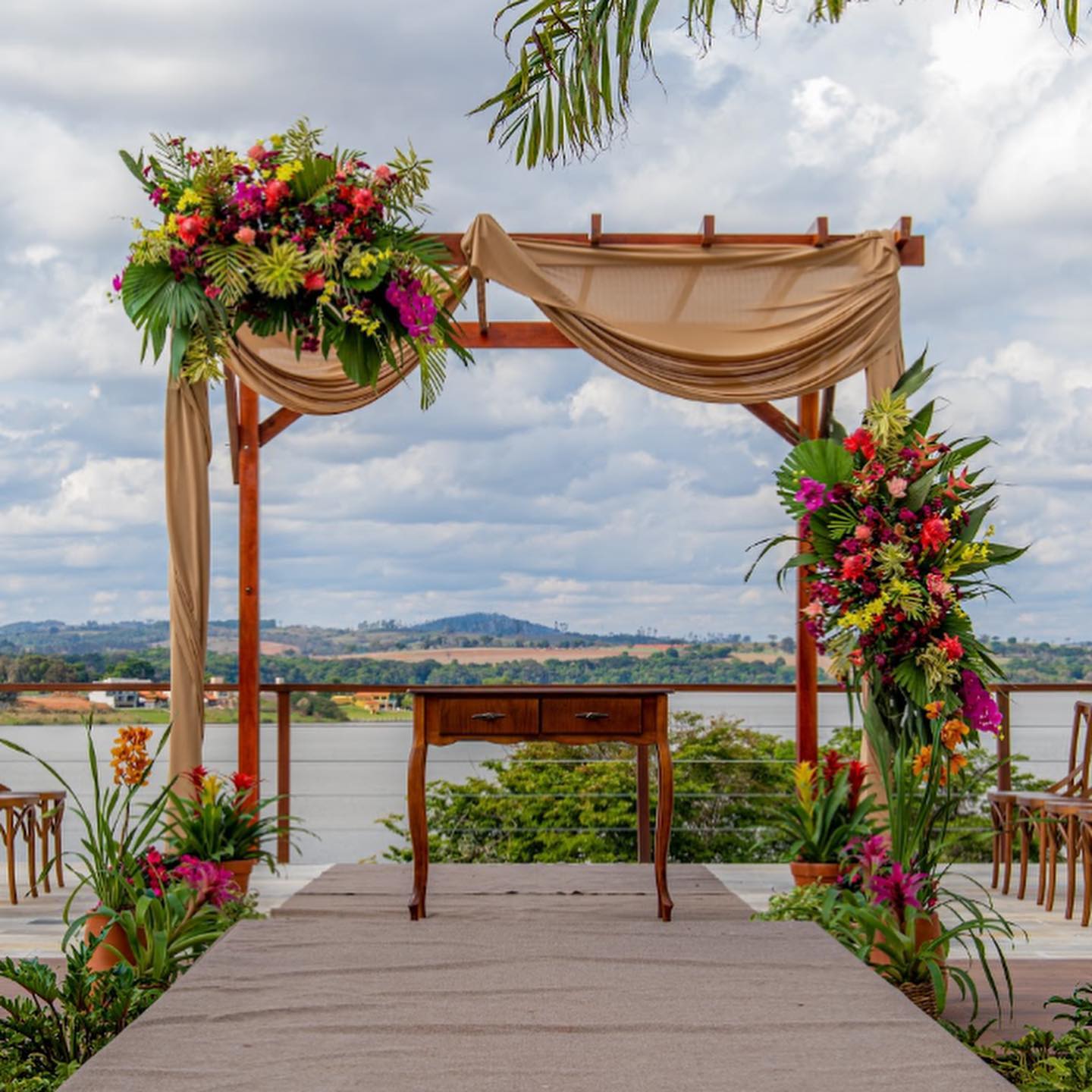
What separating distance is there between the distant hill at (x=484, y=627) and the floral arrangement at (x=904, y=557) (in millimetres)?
5239

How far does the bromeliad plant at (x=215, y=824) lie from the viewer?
4883 millimetres

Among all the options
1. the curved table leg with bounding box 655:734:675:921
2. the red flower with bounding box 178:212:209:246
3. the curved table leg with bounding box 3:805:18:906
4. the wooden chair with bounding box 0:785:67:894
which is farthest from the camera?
the wooden chair with bounding box 0:785:67:894

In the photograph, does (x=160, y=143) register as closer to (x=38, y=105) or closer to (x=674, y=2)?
(x=674, y=2)

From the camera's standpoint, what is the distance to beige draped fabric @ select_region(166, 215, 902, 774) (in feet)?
18.0

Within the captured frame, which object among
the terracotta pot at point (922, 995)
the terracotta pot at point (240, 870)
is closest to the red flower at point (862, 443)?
the terracotta pot at point (922, 995)

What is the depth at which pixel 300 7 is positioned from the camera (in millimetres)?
6410

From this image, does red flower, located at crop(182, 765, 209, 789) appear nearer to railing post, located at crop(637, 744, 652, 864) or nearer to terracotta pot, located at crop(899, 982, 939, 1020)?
railing post, located at crop(637, 744, 652, 864)

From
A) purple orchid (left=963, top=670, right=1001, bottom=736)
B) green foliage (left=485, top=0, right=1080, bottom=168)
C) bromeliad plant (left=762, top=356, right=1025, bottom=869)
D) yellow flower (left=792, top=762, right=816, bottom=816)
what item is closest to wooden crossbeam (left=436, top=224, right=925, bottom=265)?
bromeliad plant (left=762, top=356, right=1025, bottom=869)

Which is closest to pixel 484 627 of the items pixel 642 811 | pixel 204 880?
pixel 642 811

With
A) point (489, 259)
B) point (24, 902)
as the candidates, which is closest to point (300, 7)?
point (489, 259)

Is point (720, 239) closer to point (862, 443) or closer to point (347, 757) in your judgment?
point (862, 443)

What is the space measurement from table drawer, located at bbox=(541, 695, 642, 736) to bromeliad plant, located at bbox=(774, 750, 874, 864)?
1292 mm

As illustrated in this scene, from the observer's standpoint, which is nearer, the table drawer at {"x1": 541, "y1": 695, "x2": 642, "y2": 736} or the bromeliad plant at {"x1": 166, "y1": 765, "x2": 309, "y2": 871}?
the table drawer at {"x1": 541, "y1": 695, "x2": 642, "y2": 736}

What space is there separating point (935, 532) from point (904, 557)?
0.54 ft
